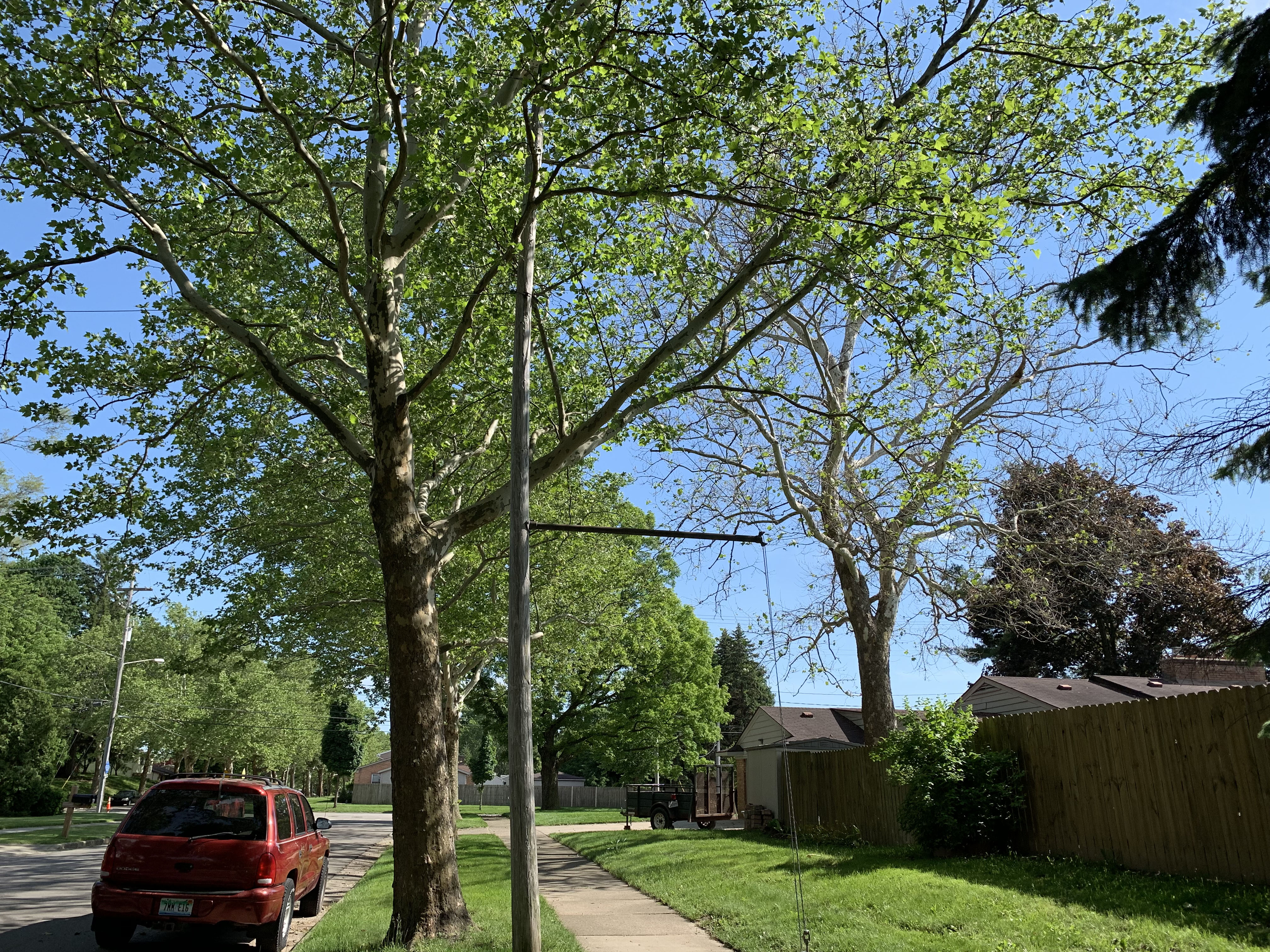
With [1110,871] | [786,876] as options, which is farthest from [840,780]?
[1110,871]

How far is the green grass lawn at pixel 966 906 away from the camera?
7.46m

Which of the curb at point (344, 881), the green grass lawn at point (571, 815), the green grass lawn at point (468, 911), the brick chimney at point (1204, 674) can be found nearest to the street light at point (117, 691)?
the curb at point (344, 881)

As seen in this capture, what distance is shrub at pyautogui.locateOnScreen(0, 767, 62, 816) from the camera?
38.9 metres

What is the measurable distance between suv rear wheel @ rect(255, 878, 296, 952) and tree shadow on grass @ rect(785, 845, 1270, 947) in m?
7.25

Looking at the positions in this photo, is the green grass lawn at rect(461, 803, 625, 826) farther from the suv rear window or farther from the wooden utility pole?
the wooden utility pole

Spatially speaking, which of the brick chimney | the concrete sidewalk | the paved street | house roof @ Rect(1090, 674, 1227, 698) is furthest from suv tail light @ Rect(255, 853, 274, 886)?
the brick chimney

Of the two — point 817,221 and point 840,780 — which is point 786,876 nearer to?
point 840,780

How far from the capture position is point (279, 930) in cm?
863

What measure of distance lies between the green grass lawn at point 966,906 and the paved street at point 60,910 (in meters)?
5.59

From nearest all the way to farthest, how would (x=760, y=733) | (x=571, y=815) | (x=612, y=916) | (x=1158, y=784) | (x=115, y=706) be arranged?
1. (x=1158, y=784)
2. (x=612, y=916)
3. (x=760, y=733)
4. (x=115, y=706)
5. (x=571, y=815)

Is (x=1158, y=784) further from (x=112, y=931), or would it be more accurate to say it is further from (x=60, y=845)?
(x=60, y=845)

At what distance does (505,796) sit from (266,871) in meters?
62.0

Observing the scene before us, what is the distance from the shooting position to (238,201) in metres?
12.2

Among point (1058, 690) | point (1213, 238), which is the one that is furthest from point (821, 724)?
point (1213, 238)
